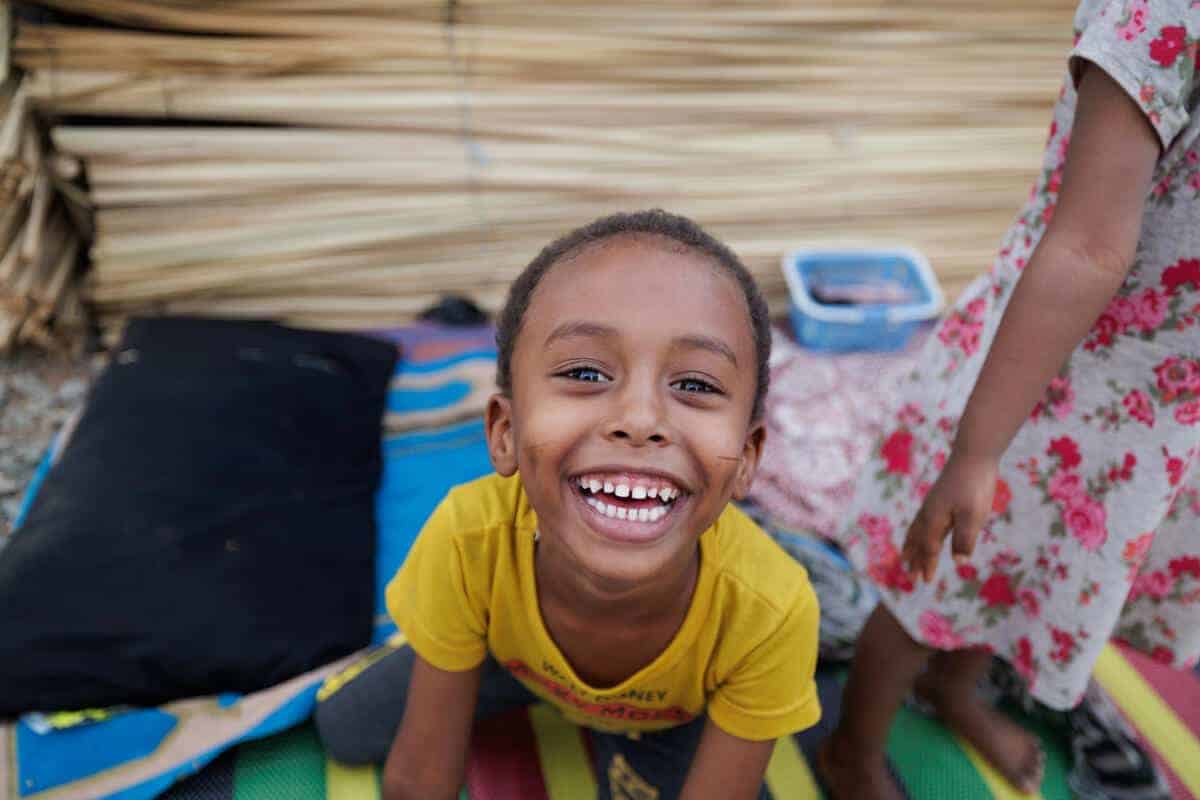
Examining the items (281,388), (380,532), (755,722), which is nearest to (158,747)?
(380,532)

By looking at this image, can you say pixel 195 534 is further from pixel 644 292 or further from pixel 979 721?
pixel 979 721

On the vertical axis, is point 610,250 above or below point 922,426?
above


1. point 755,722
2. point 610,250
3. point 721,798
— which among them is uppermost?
point 610,250

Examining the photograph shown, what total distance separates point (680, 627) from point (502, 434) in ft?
1.13

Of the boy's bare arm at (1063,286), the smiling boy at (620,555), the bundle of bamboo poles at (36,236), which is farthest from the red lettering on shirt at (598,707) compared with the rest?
the bundle of bamboo poles at (36,236)

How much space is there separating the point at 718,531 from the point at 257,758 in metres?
0.93

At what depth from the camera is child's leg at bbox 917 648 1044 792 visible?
1.69 metres

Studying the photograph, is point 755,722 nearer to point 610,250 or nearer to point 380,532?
point 610,250

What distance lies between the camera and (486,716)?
1.65 meters

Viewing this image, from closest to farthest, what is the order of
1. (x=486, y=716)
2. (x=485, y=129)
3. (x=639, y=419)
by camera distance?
(x=639, y=419)
(x=486, y=716)
(x=485, y=129)

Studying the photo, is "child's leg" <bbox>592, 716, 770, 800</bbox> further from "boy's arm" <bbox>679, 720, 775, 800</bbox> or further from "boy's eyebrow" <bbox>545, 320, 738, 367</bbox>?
"boy's eyebrow" <bbox>545, 320, 738, 367</bbox>

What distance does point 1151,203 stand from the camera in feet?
3.87

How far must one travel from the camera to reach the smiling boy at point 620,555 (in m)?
1.03

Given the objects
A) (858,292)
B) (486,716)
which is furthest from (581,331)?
(858,292)
